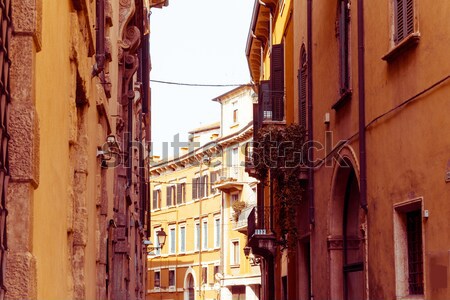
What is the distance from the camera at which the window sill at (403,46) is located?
11.9 m

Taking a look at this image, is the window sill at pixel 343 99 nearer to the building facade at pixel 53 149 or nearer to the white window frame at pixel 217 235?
the building facade at pixel 53 149

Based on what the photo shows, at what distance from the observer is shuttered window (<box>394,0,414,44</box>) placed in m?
12.4

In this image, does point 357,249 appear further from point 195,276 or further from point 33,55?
point 195,276

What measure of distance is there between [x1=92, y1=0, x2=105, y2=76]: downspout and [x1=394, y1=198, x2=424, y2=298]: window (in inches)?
172

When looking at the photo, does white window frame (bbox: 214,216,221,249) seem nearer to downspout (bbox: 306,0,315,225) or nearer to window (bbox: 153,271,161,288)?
window (bbox: 153,271,161,288)

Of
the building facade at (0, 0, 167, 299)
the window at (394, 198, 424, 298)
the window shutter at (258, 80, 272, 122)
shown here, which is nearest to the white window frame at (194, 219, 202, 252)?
the window shutter at (258, 80, 272, 122)

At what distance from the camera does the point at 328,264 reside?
1780 centimetres

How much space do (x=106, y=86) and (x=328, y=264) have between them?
651cm

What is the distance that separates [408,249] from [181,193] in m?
51.7

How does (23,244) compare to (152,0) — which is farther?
(152,0)

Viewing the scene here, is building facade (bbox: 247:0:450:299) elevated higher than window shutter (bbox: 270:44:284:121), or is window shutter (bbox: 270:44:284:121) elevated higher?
window shutter (bbox: 270:44:284:121)

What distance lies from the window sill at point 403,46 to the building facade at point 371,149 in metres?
0.02

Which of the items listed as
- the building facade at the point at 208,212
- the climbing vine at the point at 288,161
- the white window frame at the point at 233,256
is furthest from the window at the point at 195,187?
the climbing vine at the point at 288,161

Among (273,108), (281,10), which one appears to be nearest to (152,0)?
(281,10)
